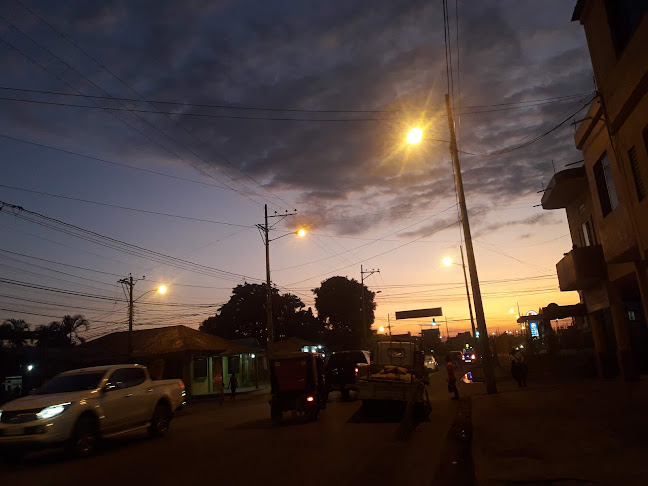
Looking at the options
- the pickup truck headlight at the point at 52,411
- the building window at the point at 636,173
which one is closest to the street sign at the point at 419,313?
the building window at the point at 636,173

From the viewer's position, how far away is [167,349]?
33281mm

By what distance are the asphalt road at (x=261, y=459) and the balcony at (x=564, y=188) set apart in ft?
41.7

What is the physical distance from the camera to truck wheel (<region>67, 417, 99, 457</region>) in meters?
10.4

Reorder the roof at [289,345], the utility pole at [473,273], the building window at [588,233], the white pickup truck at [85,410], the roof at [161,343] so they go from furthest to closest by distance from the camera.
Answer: the roof at [289,345] < the roof at [161,343] < the building window at [588,233] < the utility pole at [473,273] < the white pickup truck at [85,410]

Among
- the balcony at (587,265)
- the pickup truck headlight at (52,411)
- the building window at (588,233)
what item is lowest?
the pickup truck headlight at (52,411)

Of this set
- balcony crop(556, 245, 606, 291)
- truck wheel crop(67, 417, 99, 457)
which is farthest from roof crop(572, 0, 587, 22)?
truck wheel crop(67, 417, 99, 457)

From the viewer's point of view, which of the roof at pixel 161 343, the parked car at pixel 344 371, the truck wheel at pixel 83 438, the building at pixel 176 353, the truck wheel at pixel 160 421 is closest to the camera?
the truck wheel at pixel 83 438

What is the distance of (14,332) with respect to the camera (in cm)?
4116

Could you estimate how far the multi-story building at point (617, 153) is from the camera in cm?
1169

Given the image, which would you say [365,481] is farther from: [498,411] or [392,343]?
[392,343]

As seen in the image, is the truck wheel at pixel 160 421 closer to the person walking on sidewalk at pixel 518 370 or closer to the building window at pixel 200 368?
the person walking on sidewalk at pixel 518 370

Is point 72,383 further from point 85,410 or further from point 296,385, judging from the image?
point 296,385

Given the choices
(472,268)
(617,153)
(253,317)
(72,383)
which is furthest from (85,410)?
(253,317)

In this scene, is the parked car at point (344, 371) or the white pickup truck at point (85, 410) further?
the parked car at point (344, 371)
